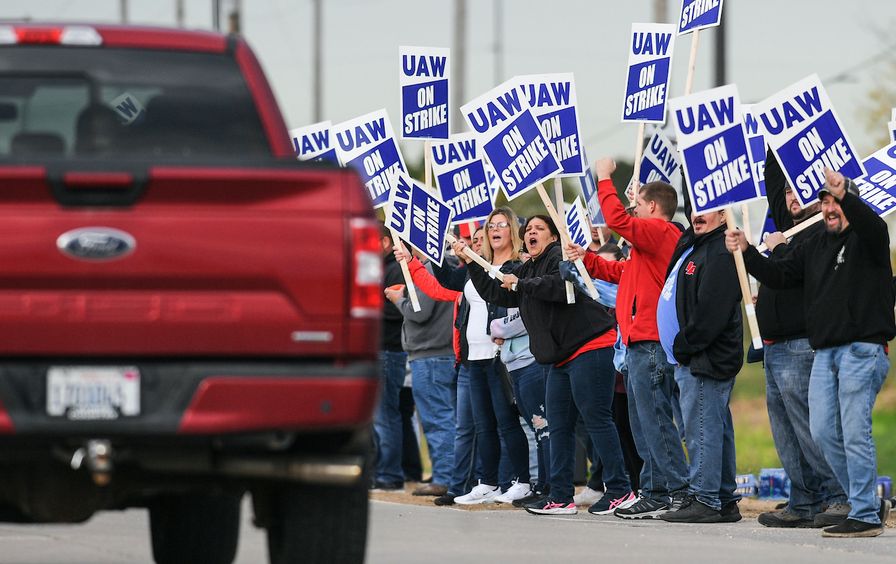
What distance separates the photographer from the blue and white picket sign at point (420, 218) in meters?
14.4

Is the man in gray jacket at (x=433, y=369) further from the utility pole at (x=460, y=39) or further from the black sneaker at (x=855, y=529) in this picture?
the utility pole at (x=460, y=39)

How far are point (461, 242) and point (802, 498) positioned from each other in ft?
11.1

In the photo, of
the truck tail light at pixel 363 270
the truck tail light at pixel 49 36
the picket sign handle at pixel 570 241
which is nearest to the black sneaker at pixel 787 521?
the picket sign handle at pixel 570 241

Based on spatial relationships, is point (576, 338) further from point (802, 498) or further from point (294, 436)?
point (294, 436)

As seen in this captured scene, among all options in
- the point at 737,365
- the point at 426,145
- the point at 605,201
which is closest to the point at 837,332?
the point at 737,365

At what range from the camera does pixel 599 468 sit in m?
14.4

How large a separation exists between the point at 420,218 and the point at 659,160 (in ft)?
6.49

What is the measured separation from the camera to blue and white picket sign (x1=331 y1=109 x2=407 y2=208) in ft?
49.4

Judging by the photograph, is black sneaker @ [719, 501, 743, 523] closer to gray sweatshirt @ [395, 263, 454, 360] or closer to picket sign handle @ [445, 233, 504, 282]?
picket sign handle @ [445, 233, 504, 282]

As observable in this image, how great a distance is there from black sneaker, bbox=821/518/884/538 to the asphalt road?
0.07 metres

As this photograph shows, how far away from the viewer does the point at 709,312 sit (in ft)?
39.3

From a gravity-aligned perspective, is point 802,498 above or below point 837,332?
below

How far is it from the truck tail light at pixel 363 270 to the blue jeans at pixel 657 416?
6.54m

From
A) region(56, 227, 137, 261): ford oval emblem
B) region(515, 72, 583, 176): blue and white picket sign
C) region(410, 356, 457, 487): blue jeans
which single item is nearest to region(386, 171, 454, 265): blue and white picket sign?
region(515, 72, 583, 176): blue and white picket sign
